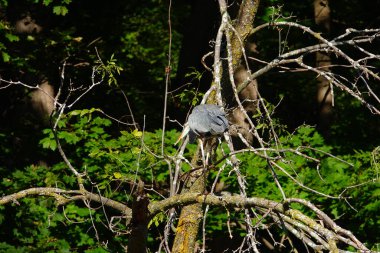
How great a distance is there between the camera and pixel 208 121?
4.53 meters

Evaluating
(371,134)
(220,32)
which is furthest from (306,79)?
(220,32)

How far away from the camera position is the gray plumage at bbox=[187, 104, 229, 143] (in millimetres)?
4551

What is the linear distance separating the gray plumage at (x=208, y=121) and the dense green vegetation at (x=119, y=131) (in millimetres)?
689

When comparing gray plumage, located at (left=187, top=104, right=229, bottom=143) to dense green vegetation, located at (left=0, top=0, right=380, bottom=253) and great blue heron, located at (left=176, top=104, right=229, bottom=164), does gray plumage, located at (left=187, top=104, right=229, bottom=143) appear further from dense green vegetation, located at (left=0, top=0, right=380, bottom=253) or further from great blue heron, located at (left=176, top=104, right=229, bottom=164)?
dense green vegetation, located at (left=0, top=0, right=380, bottom=253)

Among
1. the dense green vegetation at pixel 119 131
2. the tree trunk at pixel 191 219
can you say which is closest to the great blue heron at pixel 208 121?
the tree trunk at pixel 191 219

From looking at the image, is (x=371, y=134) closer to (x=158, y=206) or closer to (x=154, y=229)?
(x=154, y=229)

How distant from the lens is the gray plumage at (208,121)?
14.9 feet

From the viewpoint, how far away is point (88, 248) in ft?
26.4

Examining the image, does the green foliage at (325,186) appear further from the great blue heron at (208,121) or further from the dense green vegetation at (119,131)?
the great blue heron at (208,121)

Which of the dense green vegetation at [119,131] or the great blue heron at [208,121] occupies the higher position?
the great blue heron at [208,121]

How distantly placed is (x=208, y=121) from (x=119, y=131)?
11.4 ft

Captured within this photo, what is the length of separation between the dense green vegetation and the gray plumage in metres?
0.69

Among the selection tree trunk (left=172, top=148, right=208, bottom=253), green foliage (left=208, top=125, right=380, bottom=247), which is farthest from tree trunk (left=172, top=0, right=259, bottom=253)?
green foliage (left=208, top=125, right=380, bottom=247)

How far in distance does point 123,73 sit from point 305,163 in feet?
12.2
